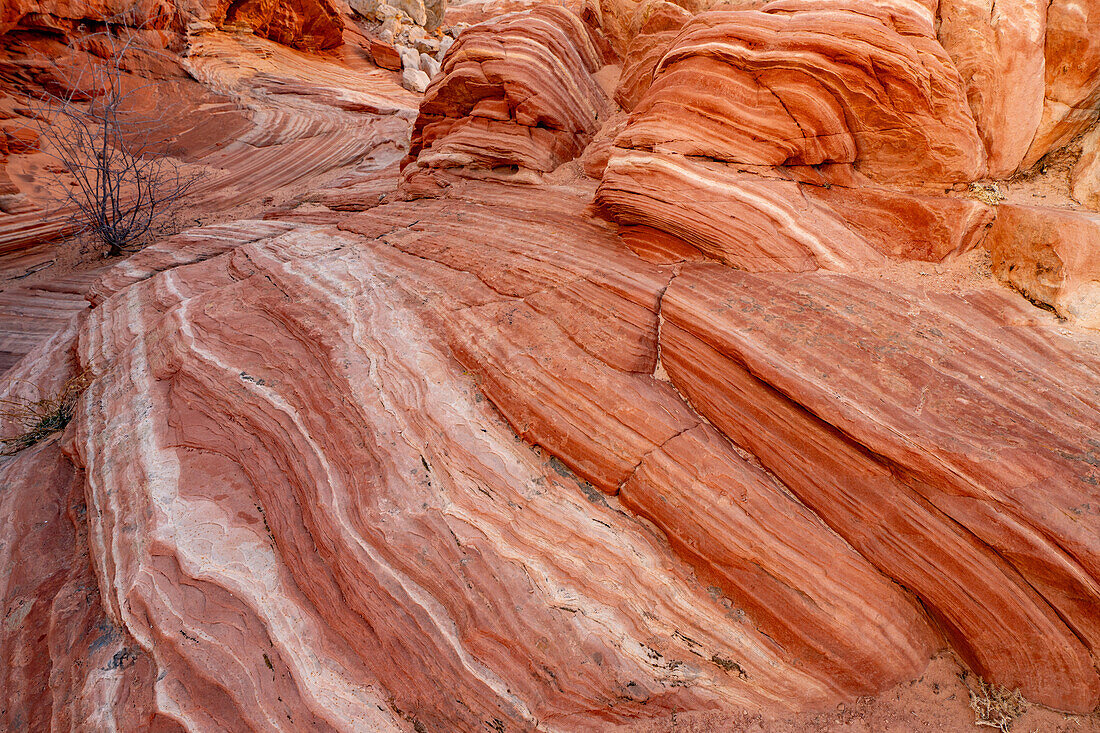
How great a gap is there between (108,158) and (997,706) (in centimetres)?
1217

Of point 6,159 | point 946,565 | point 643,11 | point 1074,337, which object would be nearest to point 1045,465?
point 946,565

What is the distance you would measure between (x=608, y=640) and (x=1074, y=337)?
313 cm

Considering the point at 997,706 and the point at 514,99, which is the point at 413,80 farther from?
the point at 997,706

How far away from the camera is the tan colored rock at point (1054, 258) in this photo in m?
2.88

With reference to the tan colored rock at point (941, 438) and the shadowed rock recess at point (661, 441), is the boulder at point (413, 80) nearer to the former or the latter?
the shadowed rock recess at point (661, 441)

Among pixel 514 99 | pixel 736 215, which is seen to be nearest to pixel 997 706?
pixel 736 215

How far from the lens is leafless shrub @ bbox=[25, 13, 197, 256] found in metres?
7.72

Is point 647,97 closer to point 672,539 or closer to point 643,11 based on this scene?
point 643,11

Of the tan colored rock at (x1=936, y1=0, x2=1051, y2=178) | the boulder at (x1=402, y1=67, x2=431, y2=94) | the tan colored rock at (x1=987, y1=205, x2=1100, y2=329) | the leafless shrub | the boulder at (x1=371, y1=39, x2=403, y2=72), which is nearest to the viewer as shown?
the tan colored rock at (x1=987, y1=205, x2=1100, y2=329)

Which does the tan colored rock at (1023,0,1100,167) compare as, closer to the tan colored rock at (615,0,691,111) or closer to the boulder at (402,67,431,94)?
the tan colored rock at (615,0,691,111)

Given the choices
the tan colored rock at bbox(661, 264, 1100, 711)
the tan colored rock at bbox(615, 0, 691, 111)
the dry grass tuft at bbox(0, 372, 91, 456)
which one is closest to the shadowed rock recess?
the tan colored rock at bbox(661, 264, 1100, 711)

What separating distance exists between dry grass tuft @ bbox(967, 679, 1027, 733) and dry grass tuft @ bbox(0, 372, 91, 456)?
674 centimetres

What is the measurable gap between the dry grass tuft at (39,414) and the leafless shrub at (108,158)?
13.7 ft

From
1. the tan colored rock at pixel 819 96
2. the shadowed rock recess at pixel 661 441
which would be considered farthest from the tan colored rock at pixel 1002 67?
the tan colored rock at pixel 819 96
